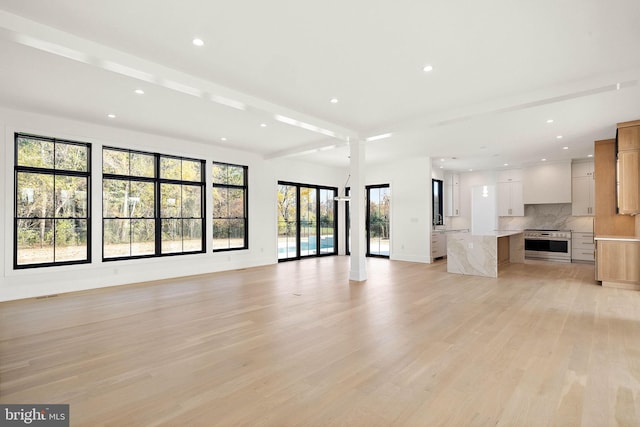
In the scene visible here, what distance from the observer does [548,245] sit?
9320mm

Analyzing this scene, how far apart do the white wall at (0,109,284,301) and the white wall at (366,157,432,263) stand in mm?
3674

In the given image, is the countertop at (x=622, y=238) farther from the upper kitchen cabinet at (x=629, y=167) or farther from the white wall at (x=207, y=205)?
the white wall at (x=207, y=205)

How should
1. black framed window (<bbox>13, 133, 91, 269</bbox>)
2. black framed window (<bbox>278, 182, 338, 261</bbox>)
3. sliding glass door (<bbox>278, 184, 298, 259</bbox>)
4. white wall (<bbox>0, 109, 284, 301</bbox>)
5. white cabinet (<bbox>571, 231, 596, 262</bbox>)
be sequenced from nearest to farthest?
1. white wall (<bbox>0, 109, 284, 301</bbox>)
2. black framed window (<bbox>13, 133, 91, 269</bbox>)
3. white cabinet (<bbox>571, 231, 596, 262</bbox>)
4. sliding glass door (<bbox>278, 184, 298, 259</bbox>)
5. black framed window (<bbox>278, 182, 338, 261</bbox>)

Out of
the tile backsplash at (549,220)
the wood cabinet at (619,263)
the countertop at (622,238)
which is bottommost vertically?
the wood cabinet at (619,263)

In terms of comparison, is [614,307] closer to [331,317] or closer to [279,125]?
[331,317]

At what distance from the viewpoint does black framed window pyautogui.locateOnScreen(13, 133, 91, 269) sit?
5391 millimetres

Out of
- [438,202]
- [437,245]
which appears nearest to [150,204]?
[437,245]

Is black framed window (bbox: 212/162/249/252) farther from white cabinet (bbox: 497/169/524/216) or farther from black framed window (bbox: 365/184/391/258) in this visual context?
white cabinet (bbox: 497/169/524/216)

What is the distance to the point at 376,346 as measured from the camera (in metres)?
3.21

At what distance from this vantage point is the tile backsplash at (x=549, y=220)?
30.2 ft

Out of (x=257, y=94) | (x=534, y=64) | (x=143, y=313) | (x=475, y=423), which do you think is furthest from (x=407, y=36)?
(x=143, y=313)

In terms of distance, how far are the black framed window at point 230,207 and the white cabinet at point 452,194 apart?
6.43m

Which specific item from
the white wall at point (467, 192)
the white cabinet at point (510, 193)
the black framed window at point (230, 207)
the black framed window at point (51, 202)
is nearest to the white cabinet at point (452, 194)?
the white wall at point (467, 192)

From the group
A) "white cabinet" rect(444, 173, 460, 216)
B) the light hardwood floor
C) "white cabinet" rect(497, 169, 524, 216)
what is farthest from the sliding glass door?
"white cabinet" rect(497, 169, 524, 216)
